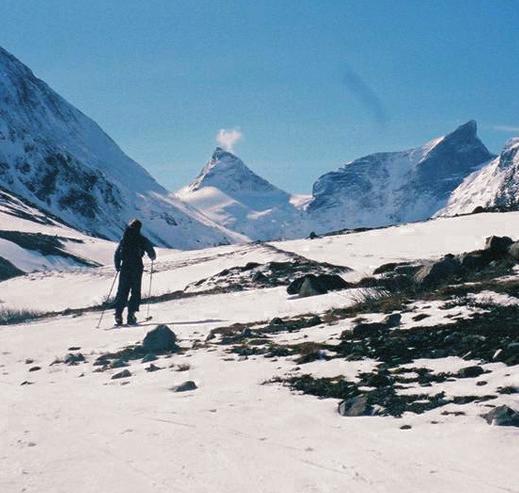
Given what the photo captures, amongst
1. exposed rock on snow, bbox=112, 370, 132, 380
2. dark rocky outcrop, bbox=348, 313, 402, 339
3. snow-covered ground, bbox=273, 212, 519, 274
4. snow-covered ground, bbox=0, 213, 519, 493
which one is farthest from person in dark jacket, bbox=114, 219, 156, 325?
snow-covered ground, bbox=273, 212, 519, 274

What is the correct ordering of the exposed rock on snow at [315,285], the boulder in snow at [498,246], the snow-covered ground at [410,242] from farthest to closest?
the snow-covered ground at [410,242], the exposed rock on snow at [315,285], the boulder in snow at [498,246]

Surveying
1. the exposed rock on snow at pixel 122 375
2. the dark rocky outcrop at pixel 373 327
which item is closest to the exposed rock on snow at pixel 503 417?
the dark rocky outcrop at pixel 373 327

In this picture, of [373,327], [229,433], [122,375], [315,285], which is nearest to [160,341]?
[122,375]

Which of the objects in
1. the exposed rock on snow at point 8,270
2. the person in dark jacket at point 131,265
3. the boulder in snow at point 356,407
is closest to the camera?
the boulder in snow at point 356,407

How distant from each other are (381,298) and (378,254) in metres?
15.2

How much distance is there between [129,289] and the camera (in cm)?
1906

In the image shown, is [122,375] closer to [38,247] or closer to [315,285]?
[315,285]

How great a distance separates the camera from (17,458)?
6367mm

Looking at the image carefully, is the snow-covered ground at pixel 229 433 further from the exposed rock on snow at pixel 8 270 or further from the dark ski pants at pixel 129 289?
the exposed rock on snow at pixel 8 270

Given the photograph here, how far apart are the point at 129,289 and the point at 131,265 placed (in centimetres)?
66

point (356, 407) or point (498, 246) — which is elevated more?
point (498, 246)

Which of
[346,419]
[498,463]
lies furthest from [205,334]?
[498,463]

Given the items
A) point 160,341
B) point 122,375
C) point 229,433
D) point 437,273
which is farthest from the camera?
point 437,273

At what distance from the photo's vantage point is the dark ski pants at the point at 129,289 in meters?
18.5
